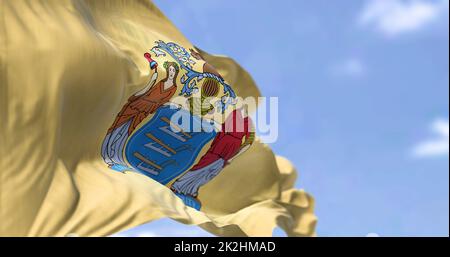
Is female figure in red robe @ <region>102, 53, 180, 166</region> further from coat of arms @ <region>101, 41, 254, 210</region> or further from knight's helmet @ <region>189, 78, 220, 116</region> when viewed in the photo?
knight's helmet @ <region>189, 78, 220, 116</region>

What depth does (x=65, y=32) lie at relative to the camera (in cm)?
176

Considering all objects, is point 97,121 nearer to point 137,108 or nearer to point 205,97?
point 137,108

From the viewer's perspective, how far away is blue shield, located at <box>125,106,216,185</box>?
2.18 meters

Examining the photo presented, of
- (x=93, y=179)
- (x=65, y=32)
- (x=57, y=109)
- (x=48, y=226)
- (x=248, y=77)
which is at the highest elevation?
(x=248, y=77)

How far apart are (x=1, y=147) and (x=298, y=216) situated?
5.62 feet

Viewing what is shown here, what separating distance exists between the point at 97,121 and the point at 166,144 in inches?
19.4

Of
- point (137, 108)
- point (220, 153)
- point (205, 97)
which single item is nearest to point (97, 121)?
point (137, 108)

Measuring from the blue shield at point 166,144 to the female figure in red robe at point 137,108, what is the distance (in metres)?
0.05

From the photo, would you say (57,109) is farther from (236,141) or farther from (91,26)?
(236,141)

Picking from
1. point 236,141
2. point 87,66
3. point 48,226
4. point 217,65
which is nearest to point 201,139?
point 236,141

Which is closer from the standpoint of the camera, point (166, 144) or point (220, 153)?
point (166, 144)

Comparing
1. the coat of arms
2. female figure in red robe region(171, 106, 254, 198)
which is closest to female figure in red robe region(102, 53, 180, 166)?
the coat of arms

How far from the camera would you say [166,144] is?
7.54 ft

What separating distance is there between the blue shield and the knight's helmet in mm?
37
